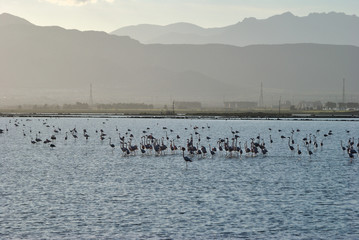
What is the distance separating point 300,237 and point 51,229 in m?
12.8

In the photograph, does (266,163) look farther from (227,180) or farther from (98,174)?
(98,174)

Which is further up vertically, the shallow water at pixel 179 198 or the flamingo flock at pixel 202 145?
the flamingo flock at pixel 202 145

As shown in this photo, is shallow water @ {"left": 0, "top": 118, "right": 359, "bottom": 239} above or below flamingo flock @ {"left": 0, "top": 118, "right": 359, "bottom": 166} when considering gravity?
below

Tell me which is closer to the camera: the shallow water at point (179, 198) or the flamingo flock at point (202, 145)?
the shallow water at point (179, 198)

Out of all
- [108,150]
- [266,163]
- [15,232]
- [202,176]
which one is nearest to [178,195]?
[202,176]

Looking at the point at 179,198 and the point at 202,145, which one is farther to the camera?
the point at 202,145

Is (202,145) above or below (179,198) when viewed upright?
above

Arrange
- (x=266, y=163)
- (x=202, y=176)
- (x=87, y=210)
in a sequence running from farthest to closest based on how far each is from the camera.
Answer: (x=266, y=163) < (x=202, y=176) < (x=87, y=210)

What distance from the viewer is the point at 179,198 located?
39.6 metres

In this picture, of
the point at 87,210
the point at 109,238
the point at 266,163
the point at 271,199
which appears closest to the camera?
the point at 109,238

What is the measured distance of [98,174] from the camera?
5266cm

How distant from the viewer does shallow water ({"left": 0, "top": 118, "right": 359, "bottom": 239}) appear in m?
31.3

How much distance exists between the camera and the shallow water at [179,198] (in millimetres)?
31312

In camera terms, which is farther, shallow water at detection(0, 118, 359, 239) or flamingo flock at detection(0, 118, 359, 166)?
flamingo flock at detection(0, 118, 359, 166)
